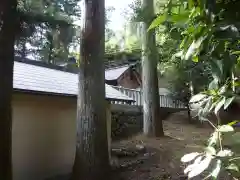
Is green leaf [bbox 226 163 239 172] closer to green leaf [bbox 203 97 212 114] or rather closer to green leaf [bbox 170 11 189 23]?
green leaf [bbox 203 97 212 114]

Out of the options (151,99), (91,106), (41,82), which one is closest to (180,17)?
(91,106)

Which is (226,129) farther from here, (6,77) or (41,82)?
(41,82)

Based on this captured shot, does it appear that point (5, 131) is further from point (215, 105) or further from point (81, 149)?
point (215, 105)

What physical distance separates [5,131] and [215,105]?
467cm

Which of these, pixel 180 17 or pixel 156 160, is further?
pixel 156 160

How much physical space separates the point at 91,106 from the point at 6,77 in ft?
7.92

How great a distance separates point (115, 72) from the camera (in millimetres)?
22672

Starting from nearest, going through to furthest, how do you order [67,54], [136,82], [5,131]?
[5,131]
[67,54]
[136,82]

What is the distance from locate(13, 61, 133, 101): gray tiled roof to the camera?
23.7 feet

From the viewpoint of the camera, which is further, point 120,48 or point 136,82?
point 136,82

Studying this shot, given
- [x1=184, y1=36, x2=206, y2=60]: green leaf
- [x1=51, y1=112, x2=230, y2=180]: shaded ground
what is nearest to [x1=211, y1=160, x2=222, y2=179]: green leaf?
[x1=184, y1=36, x2=206, y2=60]: green leaf

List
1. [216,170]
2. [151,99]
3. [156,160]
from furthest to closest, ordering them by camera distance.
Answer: [151,99]
[156,160]
[216,170]

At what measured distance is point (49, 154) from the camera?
8.09m

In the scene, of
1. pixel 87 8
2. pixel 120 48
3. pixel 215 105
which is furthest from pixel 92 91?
pixel 120 48
